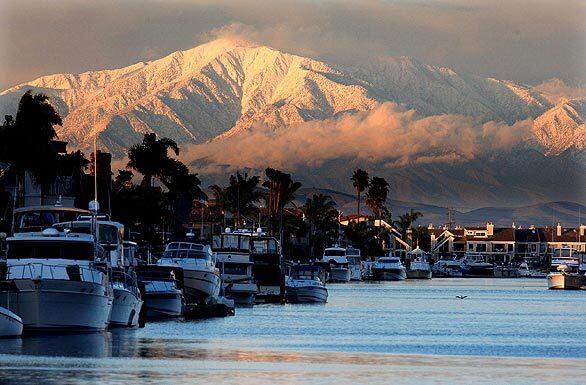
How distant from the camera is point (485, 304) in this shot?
15300 centimetres

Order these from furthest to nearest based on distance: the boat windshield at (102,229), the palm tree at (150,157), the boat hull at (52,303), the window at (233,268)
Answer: the palm tree at (150,157) → the window at (233,268) → the boat windshield at (102,229) → the boat hull at (52,303)

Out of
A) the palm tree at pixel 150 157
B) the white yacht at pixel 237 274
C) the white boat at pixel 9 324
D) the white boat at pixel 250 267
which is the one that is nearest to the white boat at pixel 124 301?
the white boat at pixel 9 324

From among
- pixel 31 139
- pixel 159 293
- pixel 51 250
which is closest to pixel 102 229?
pixel 159 293

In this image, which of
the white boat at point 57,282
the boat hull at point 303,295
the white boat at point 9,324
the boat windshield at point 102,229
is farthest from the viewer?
the boat hull at point 303,295

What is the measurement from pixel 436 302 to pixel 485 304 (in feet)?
19.0

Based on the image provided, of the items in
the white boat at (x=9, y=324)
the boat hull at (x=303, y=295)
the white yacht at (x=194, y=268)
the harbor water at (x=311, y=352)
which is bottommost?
the harbor water at (x=311, y=352)

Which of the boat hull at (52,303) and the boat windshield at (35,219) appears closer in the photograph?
the boat hull at (52,303)

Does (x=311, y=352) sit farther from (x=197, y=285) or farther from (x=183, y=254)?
(x=183, y=254)

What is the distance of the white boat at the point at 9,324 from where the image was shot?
70062 millimetres

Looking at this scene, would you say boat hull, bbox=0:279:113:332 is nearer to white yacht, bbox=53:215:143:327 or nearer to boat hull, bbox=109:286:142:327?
white yacht, bbox=53:215:143:327

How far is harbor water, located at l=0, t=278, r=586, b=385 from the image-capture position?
59.1 metres

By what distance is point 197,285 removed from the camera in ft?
358

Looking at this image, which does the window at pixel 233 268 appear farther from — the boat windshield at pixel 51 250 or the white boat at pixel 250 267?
the boat windshield at pixel 51 250

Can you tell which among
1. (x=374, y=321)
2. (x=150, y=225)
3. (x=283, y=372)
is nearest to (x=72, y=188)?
(x=150, y=225)
